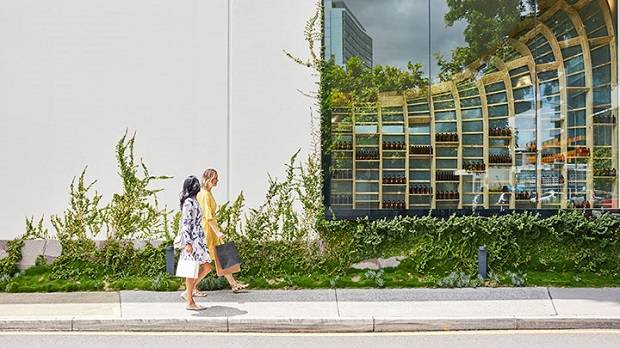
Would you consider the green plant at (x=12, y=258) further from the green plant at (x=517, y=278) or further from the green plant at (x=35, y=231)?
the green plant at (x=517, y=278)

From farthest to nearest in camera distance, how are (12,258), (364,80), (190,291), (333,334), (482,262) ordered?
1. (364,80)
2. (12,258)
3. (482,262)
4. (190,291)
5. (333,334)

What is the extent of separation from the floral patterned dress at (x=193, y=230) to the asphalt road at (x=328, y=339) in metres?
1.19

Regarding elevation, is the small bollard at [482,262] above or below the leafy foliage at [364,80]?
below

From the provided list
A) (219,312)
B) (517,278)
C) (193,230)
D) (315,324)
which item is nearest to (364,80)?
(517,278)

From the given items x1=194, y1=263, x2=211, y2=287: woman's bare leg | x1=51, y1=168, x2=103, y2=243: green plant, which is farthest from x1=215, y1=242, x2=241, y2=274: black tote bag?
x1=51, y1=168, x2=103, y2=243: green plant

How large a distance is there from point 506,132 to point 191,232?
5.98m

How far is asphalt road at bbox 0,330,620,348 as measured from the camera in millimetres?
6617

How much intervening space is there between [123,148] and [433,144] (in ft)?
17.4

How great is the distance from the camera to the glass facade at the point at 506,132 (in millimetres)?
10367

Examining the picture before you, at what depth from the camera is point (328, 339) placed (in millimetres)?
6930

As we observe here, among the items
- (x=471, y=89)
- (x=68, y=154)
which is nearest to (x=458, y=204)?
(x=471, y=89)

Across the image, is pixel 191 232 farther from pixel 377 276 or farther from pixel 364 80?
pixel 364 80

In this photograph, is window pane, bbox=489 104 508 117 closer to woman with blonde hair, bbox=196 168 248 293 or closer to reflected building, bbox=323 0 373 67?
reflected building, bbox=323 0 373 67

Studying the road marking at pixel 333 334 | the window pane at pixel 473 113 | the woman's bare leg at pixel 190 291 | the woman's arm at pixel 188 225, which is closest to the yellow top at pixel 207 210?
the woman's arm at pixel 188 225
